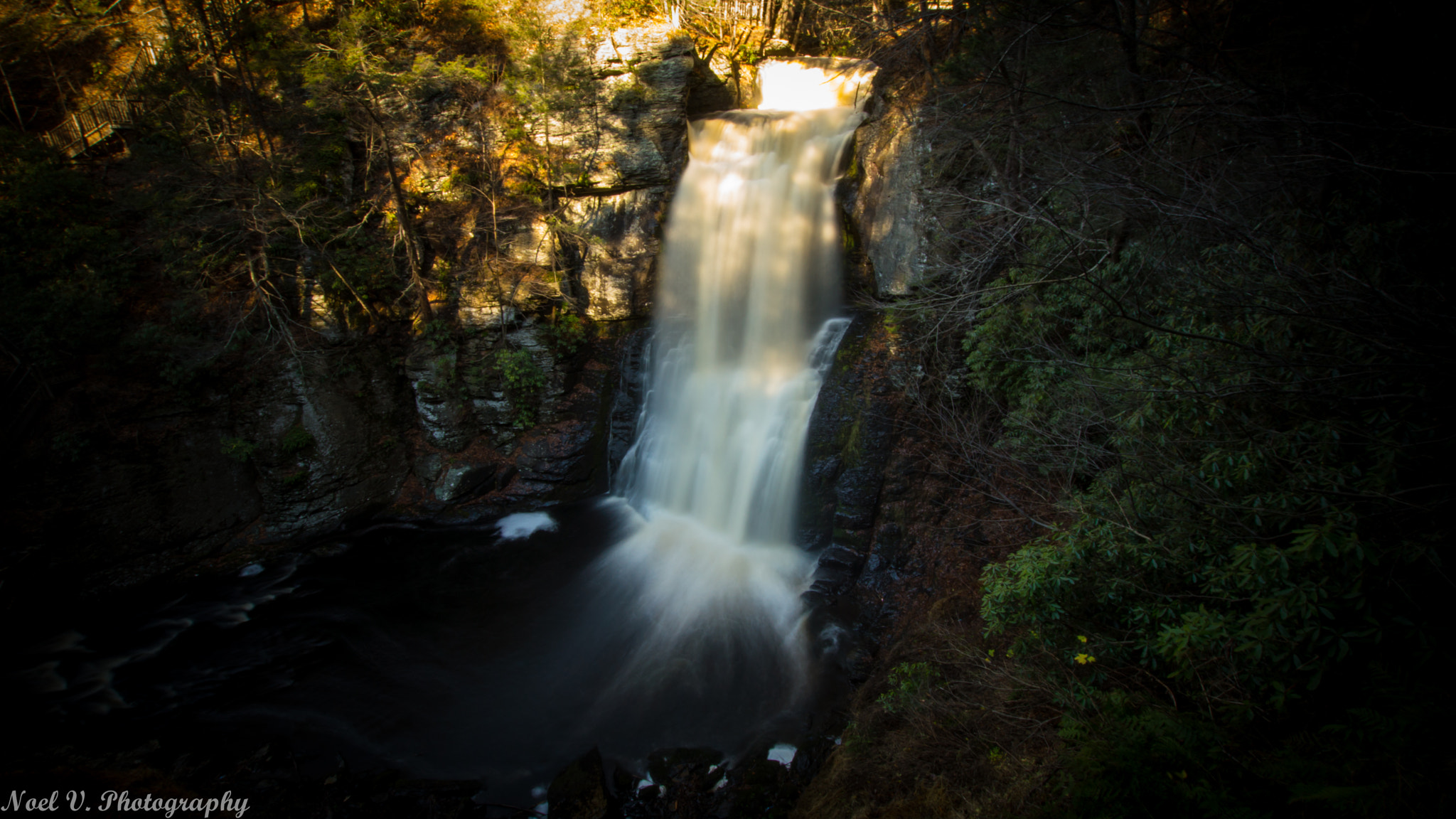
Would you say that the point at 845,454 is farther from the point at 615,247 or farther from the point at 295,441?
the point at 295,441

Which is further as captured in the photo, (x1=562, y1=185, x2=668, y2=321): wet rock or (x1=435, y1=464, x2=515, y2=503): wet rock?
(x1=562, y1=185, x2=668, y2=321): wet rock

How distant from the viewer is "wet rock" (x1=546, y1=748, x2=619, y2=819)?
6129mm

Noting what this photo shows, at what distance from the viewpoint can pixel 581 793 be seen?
6.27 metres

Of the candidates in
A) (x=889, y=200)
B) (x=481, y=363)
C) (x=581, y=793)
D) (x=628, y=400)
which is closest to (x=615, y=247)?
(x=628, y=400)

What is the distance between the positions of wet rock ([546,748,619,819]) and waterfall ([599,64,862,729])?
75.3 inches

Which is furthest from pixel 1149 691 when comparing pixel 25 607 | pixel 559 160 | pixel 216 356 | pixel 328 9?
pixel 328 9

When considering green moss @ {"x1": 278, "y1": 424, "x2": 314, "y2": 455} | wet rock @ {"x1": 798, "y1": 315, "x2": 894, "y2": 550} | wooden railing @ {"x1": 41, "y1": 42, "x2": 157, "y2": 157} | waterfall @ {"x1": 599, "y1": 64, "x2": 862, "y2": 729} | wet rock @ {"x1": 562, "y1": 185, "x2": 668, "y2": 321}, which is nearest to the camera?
wet rock @ {"x1": 798, "y1": 315, "x2": 894, "y2": 550}

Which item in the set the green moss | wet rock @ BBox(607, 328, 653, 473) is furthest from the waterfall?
the green moss

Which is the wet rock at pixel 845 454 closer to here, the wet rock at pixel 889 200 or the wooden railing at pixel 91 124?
the wet rock at pixel 889 200

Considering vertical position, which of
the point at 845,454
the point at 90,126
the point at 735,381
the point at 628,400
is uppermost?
the point at 90,126

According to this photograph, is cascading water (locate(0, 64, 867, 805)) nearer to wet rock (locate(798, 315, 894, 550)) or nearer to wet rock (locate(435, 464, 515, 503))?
wet rock (locate(798, 315, 894, 550))

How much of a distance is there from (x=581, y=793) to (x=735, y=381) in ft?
24.4

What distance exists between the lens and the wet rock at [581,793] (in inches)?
241

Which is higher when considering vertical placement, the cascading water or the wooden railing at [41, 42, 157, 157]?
the wooden railing at [41, 42, 157, 157]
